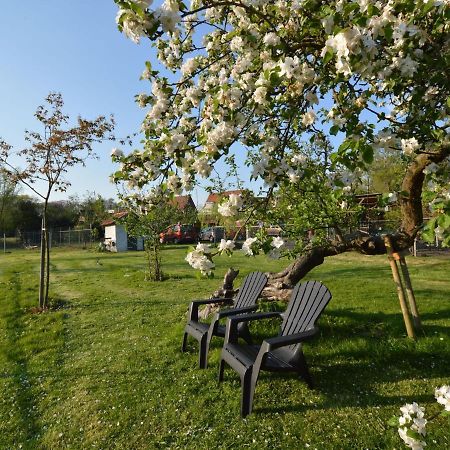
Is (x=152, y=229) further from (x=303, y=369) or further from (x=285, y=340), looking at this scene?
(x=285, y=340)

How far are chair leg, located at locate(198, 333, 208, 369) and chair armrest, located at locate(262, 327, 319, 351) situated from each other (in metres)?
1.27

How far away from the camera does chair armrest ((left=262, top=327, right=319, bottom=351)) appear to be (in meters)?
3.19

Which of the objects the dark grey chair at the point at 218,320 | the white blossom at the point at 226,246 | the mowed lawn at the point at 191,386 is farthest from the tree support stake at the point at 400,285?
the white blossom at the point at 226,246

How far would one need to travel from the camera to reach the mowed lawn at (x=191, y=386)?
3.09 m

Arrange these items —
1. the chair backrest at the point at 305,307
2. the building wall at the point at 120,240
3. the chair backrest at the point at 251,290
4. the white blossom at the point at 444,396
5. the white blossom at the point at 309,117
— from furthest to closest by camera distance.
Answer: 1. the building wall at the point at 120,240
2. the chair backrest at the point at 251,290
3. the chair backrest at the point at 305,307
4. the white blossom at the point at 309,117
5. the white blossom at the point at 444,396

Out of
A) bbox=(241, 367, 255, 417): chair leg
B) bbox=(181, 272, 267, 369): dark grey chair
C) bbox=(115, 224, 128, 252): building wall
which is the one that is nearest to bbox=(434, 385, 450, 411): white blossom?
bbox=(241, 367, 255, 417): chair leg

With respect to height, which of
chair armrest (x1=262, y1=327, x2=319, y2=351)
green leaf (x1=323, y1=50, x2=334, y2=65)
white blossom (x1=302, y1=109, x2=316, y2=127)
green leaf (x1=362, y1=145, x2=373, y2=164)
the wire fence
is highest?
white blossom (x1=302, y1=109, x2=316, y2=127)

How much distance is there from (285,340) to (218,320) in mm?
1261

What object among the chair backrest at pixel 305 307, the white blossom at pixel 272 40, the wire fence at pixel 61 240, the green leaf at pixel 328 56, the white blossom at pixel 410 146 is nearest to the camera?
the green leaf at pixel 328 56

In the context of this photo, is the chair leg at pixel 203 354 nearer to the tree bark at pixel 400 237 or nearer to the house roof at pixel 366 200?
the tree bark at pixel 400 237

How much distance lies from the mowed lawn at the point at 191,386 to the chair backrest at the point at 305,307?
529 millimetres

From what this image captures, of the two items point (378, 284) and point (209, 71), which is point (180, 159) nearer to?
point (209, 71)

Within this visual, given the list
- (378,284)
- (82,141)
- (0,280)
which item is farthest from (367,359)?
(0,280)

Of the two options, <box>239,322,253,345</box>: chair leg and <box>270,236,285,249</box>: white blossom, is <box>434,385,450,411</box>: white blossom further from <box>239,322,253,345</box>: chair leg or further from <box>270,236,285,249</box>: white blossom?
<box>239,322,253,345</box>: chair leg
